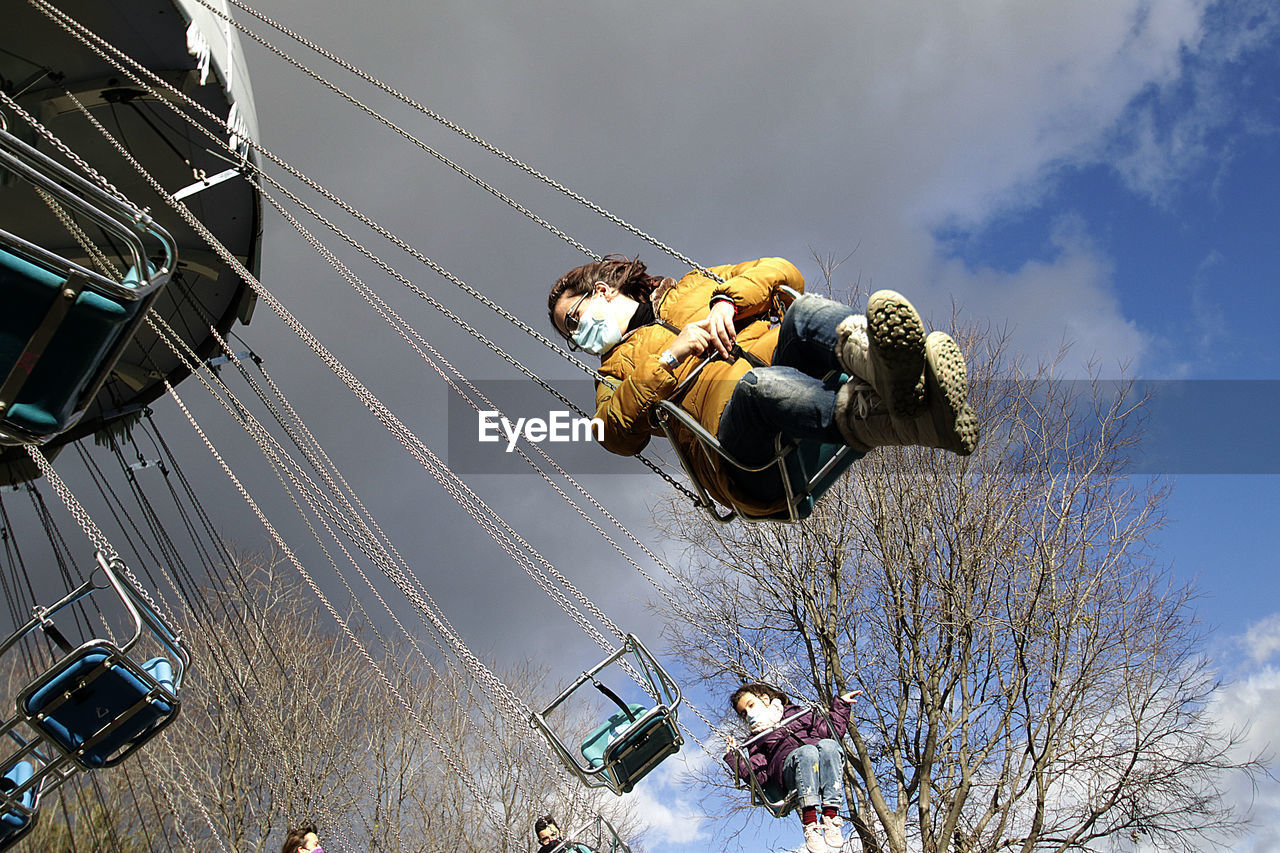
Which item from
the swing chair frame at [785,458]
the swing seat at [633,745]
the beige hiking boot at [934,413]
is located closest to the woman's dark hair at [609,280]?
the swing chair frame at [785,458]

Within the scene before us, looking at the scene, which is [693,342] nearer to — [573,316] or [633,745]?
[573,316]

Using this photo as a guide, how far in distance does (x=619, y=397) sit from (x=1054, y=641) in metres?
7.12

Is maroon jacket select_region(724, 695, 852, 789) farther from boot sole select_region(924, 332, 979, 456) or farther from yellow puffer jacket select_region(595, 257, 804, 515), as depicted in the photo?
boot sole select_region(924, 332, 979, 456)

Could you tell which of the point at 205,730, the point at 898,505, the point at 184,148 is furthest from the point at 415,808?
the point at 184,148

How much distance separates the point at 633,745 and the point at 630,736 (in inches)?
6.1

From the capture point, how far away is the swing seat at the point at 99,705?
4.87 metres

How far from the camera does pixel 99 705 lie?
5113 millimetres

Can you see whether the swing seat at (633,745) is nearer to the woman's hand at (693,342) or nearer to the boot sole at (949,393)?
the woman's hand at (693,342)

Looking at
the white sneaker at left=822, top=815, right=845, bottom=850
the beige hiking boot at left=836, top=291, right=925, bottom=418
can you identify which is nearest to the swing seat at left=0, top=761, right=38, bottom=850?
→ the white sneaker at left=822, top=815, right=845, bottom=850

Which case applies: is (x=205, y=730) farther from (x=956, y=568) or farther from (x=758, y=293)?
(x=758, y=293)

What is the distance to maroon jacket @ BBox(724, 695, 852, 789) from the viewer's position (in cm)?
597

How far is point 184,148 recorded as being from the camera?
8.45m

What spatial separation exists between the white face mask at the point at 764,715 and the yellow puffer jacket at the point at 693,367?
2771 millimetres

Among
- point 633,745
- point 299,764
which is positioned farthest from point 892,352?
point 299,764
